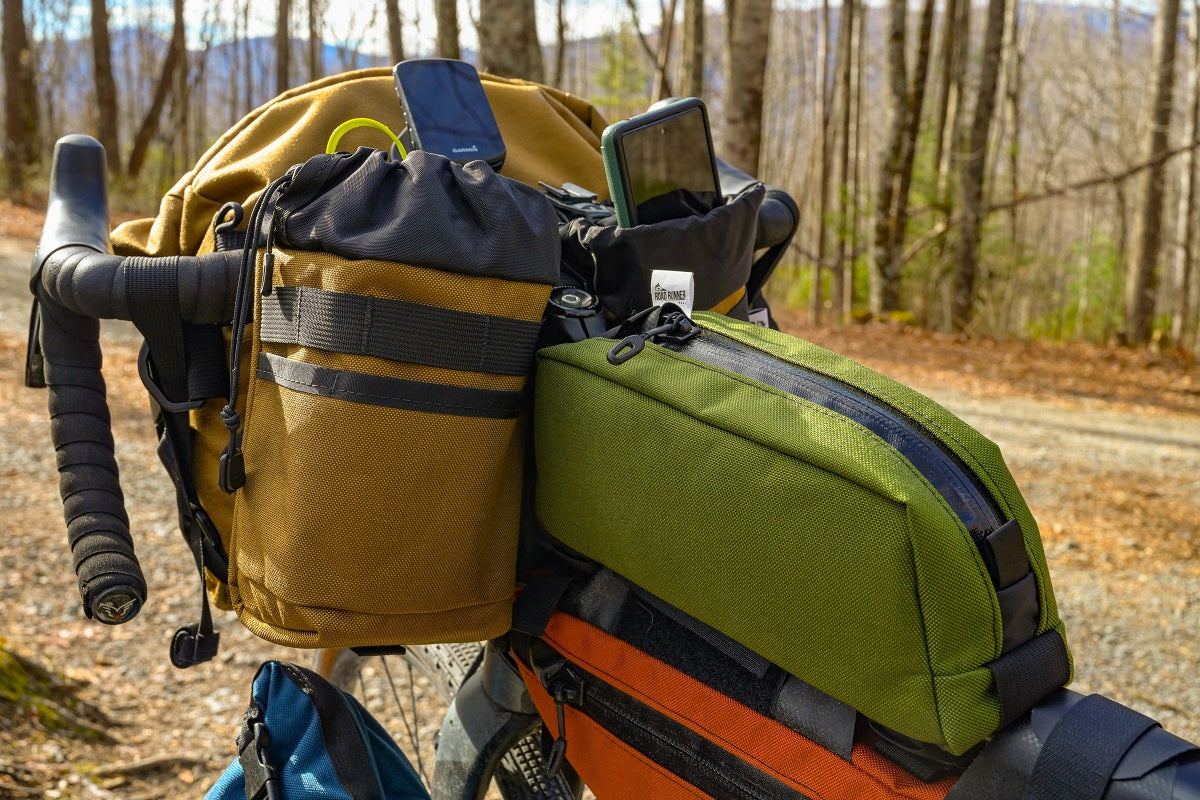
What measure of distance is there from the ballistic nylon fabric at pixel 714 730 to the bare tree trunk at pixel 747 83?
6.73m

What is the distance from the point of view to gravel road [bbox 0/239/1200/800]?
3.02 m

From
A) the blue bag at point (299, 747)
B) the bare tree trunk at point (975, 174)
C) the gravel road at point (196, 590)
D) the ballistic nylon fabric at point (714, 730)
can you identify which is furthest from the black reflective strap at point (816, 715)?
the bare tree trunk at point (975, 174)

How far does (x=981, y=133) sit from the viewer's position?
499 inches

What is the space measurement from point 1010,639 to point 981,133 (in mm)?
13105

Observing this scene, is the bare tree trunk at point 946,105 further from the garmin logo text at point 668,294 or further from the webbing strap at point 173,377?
the webbing strap at point 173,377

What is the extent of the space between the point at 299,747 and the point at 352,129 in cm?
96

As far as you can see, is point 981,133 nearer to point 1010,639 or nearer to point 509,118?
point 509,118

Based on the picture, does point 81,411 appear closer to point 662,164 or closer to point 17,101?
point 662,164

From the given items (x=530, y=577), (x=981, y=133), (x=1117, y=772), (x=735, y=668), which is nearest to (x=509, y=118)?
(x=530, y=577)

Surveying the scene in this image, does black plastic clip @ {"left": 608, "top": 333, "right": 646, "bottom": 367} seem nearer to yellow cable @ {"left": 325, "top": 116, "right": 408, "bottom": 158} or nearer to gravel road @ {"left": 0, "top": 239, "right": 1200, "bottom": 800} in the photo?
yellow cable @ {"left": 325, "top": 116, "right": 408, "bottom": 158}

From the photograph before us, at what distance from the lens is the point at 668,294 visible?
4.40 feet

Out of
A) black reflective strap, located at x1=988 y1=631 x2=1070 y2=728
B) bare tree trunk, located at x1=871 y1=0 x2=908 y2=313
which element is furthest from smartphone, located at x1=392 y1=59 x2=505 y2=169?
bare tree trunk, located at x1=871 y1=0 x2=908 y2=313

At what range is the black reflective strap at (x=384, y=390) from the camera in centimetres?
119

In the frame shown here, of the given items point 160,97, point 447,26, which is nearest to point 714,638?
point 447,26
